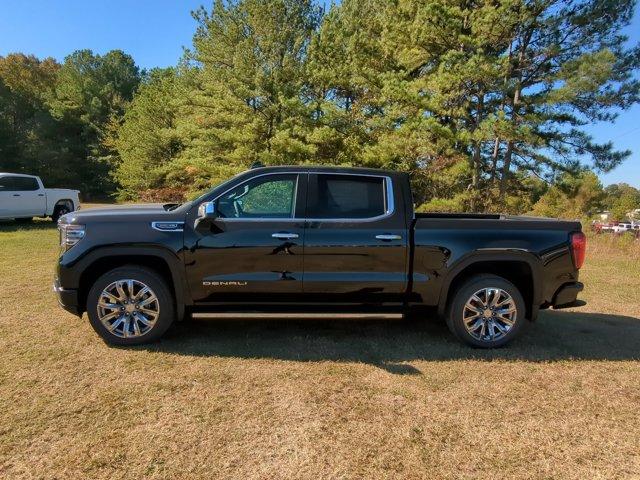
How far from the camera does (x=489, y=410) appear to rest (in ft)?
11.0

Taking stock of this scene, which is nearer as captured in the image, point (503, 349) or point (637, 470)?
point (637, 470)

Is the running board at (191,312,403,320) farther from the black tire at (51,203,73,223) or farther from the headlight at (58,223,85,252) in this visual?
the black tire at (51,203,73,223)

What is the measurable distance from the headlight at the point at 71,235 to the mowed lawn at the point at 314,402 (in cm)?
99

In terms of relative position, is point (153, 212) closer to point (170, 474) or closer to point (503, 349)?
point (170, 474)

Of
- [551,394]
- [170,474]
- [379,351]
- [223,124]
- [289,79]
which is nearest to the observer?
[170,474]

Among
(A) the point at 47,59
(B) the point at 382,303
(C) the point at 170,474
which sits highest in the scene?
(A) the point at 47,59

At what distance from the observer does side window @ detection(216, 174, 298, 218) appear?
441 centimetres

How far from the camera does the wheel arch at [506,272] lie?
445cm

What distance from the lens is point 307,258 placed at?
14.2 ft

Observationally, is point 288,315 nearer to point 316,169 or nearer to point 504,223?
point 316,169

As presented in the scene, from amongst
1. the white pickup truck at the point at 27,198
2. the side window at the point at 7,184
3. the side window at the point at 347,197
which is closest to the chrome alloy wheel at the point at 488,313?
the side window at the point at 347,197

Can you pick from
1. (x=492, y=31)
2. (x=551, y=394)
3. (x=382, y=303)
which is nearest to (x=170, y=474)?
(x=382, y=303)

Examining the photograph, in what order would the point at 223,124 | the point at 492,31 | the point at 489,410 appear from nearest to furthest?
1. the point at 489,410
2. the point at 492,31
3. the point at 223,124

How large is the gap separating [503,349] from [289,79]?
19.7m
